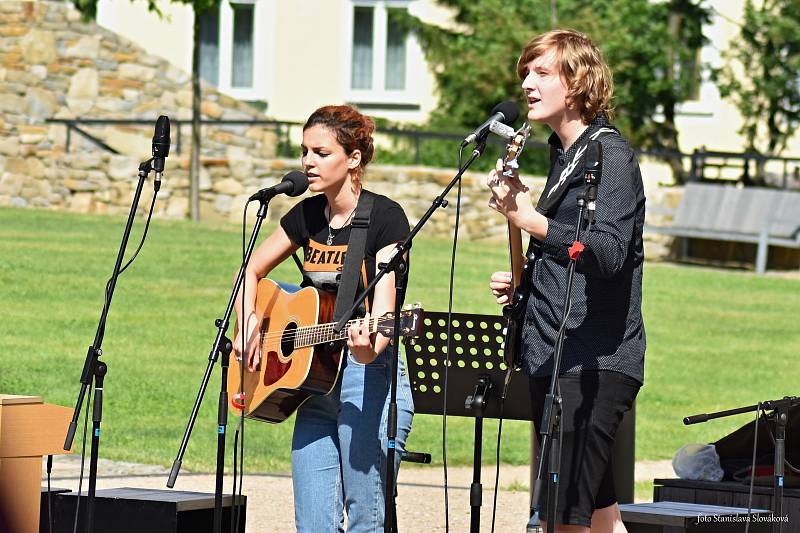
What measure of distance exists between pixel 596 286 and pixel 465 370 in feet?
4.21

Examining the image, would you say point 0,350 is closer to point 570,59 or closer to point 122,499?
point 122,499

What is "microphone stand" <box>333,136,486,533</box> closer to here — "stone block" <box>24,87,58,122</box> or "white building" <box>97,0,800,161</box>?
"stone block" <box>24,87,58,122</box>

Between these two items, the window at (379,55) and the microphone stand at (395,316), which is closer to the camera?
the microphone stand at (395,316)

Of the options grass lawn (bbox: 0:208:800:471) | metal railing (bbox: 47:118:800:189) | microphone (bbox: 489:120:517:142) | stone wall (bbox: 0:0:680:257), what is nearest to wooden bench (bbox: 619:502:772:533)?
microphone (bbox: 489:120:517:142)

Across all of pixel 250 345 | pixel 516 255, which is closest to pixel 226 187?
pixel 250 345

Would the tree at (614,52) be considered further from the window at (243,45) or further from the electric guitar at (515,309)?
the electric guitar at (515,309)

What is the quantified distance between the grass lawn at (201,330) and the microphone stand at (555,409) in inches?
201

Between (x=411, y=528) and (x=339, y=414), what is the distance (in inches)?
104

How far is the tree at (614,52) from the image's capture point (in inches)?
808

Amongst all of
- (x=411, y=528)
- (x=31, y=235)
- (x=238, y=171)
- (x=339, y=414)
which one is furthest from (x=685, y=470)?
(x=238, y=171)

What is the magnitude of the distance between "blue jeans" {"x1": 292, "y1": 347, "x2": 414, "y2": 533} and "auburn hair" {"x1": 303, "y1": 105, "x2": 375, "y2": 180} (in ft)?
2.45

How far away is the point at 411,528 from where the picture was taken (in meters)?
7.75

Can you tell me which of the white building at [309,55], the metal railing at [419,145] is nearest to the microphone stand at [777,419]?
the metal railing at [419,145]

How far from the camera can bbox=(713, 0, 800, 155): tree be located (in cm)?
2100
